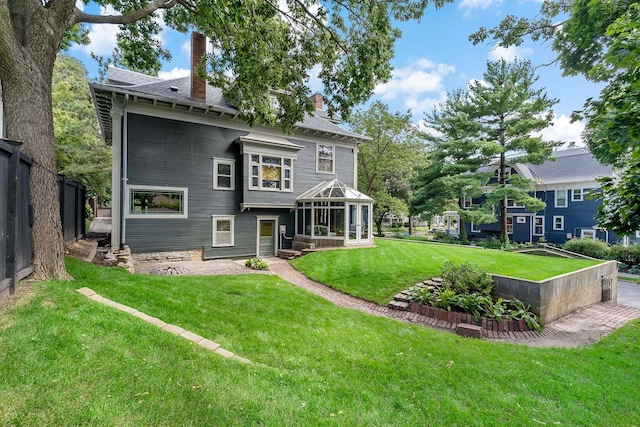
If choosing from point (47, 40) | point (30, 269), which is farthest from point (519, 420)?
point (47, 40)

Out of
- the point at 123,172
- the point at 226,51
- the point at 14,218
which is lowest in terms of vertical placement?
the point at 14,218

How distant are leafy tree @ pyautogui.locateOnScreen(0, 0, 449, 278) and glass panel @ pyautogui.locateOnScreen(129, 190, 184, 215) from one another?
14.8 ft

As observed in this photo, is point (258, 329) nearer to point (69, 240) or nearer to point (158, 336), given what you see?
→ point (158, 336)

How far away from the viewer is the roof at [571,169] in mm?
22156

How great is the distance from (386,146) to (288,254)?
598 inches

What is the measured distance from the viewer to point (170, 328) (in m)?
A: 3.74

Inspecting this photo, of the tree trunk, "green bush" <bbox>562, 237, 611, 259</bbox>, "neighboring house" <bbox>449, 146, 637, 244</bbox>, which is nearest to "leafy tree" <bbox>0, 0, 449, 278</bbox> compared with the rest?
the tree trunk

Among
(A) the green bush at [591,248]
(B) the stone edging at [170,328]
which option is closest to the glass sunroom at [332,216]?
(B) the stone edging at [170,328]

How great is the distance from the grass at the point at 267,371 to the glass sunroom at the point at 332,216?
327 inches

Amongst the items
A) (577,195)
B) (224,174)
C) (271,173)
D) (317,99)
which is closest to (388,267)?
(271,173)

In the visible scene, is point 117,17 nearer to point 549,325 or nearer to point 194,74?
point 194,74

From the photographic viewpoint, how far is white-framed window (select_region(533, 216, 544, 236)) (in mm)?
24689

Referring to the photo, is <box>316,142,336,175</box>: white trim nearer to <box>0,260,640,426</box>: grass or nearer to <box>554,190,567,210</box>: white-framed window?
<box>0,260,640,426</box>: grass

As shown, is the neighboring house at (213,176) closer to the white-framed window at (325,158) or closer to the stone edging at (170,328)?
the white-framed window at (325,158)
